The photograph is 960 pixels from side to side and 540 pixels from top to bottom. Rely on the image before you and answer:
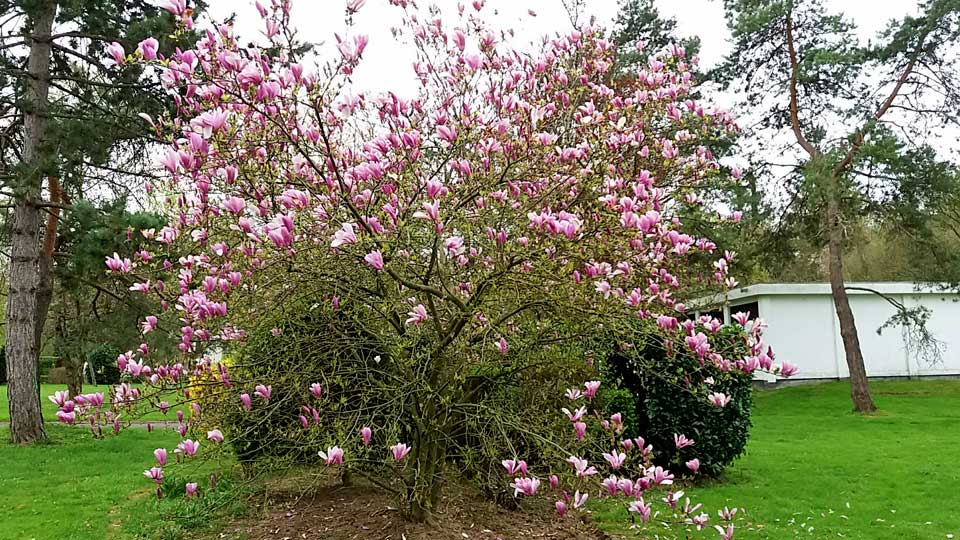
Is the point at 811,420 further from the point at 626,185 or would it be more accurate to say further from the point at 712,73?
the point at 626,185

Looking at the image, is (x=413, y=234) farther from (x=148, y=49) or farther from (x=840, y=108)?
(x=840, y=108)

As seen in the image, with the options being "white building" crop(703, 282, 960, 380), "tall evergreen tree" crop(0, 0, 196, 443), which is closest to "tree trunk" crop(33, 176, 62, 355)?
"tall evergreen tree" crop(0, 0, 196, 443)

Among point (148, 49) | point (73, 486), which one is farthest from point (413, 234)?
point (73, 486)

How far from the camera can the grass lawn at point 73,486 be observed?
523 cm

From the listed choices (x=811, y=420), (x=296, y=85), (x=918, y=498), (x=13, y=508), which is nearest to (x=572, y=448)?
(x=296, y=85)

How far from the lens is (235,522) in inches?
199

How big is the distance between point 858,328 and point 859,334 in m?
0.16

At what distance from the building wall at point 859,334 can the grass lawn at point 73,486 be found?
45.3 feet

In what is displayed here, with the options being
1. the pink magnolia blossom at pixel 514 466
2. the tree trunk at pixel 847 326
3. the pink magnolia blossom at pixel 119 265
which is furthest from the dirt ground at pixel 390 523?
the tree trunk at pixel 847 326

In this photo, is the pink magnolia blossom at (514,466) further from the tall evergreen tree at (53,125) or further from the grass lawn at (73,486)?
the tall evergreen tree at (53,125)

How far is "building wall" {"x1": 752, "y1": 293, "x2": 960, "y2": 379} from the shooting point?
693 inches

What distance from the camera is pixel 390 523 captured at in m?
4.27

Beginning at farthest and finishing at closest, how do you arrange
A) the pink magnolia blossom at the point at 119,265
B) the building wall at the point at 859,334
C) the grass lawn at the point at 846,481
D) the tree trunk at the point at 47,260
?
the building wall at the point at 859,334, the tree trunk at the point at 47,260, the grass lawn at the point at 846,481, the pink magnolia blossom at the point at 119,265

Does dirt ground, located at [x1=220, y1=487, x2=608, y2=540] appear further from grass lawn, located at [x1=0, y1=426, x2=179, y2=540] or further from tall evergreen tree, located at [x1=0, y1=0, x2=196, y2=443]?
tall evergreen tree, located at [x1=0, y1=0, x2=196, y2=443]
